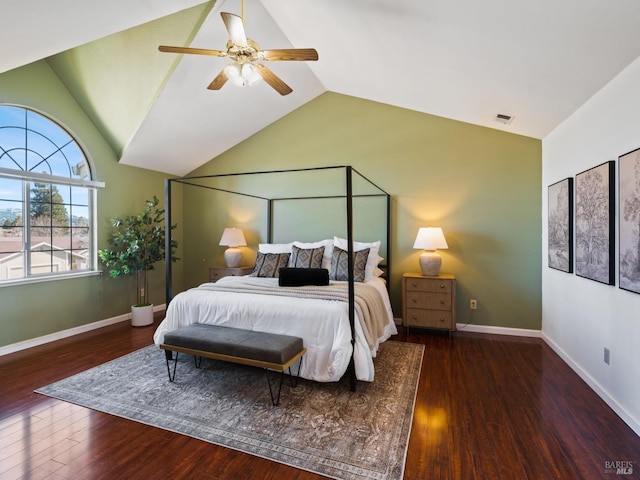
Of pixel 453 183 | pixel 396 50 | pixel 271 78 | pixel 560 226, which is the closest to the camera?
pixel 271 78

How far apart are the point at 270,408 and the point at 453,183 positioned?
3377mm

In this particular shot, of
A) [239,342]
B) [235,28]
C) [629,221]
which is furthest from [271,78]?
[629,221]

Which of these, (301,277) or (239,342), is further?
(301,277)

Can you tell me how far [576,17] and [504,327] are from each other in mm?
3291

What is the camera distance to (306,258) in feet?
13.2

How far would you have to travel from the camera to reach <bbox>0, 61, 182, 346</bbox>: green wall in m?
3.35

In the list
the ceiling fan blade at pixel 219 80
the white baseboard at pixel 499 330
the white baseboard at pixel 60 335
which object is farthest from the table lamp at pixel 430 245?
the white baseboard at pixel 60 335

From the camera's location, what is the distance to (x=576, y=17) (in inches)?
72.3

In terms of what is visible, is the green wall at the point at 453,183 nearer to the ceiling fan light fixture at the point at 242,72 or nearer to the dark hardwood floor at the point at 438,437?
the dark hardwood floor at the point at 438,437

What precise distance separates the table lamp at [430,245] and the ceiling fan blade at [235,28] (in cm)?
274

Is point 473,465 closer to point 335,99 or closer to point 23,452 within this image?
point 23,452

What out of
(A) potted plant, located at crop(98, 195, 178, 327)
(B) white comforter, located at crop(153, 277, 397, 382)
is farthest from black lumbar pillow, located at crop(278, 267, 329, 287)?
(A) potted plant, located at crop(98, 195, 178, 327)

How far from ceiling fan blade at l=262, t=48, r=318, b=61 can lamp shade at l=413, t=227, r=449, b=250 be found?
235cm

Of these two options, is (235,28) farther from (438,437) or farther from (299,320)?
(438,437)
